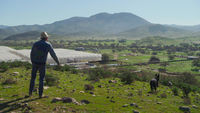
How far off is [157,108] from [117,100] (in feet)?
7.58

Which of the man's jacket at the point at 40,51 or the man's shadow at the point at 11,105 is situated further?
the man's jacket at the point at 40,51

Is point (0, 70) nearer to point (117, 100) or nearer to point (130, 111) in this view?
point (117, 100)

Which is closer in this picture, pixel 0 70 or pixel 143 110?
pixel 143 110

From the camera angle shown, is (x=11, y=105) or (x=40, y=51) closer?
(x=11, y=105)

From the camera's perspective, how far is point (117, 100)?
1062cm

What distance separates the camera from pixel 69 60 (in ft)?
275

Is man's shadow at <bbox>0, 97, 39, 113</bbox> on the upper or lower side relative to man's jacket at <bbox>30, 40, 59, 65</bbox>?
lower

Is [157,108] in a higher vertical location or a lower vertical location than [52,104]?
lower

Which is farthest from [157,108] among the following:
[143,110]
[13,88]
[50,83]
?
[13,88]

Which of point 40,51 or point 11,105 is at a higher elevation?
point 40,51

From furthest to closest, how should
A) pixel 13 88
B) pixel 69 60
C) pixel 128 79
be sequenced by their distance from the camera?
1. pixel 69 60
2. pixel 128 79
3. pixel 13 88

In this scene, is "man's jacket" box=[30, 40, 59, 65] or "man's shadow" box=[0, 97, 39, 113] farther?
"man's jacket" box=[30, 40, 59, 65]

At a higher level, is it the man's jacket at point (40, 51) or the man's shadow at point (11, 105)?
the man's jacket at point (40, 51)

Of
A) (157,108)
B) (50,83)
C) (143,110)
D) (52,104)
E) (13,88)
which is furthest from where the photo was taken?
(50,83)
